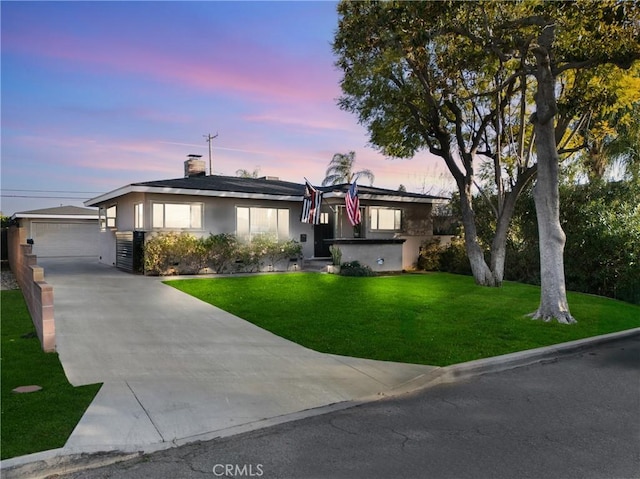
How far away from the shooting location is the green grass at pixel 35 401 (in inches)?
157

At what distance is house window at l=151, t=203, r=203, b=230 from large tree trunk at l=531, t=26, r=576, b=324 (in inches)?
453

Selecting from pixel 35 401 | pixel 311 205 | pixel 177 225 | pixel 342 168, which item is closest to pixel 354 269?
pixel 311 205

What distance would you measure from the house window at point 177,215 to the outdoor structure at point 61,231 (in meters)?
14.3

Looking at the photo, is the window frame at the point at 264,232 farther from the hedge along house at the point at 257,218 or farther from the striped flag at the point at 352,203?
the striped flag at the point at 352,203

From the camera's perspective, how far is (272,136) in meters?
21.6

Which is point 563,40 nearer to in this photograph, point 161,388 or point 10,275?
point 161,388

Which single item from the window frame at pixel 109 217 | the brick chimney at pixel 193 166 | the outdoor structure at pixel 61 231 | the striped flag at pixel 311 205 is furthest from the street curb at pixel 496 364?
the outdoor structure at pixel 61 231

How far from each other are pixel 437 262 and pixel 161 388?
17.8m

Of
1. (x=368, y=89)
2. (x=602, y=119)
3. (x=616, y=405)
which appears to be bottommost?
(x=616, y=405)

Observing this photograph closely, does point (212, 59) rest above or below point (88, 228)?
above

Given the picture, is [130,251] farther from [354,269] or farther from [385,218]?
[385,218]

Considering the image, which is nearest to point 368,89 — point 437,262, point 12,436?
point 437,262

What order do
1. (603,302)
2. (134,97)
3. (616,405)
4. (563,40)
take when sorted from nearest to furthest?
1. (616,405)
2. (563,40)
3. (603,302)
4. (134,97)

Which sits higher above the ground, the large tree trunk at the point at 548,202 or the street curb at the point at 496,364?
the large tree trunk at the point at 548,202
